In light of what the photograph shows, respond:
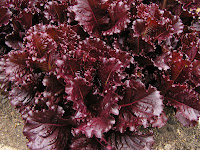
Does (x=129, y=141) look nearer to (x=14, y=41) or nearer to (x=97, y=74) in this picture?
(x=97, y=74)

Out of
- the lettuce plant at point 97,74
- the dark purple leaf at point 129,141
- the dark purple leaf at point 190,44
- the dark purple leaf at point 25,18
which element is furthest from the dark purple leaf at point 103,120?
the dark purple leaf at point 25,18

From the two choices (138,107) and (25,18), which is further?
(25,18)

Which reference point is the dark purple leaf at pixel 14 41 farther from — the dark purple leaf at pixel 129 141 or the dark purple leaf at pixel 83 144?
the dark purple leaf at pixel 129 141

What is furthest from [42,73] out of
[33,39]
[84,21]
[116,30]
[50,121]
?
[116,30]

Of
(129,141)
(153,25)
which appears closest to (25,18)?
(153,25)

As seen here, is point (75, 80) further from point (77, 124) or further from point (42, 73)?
point (42, 73)

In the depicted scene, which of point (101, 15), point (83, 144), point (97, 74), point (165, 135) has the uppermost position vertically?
point (101, 15)

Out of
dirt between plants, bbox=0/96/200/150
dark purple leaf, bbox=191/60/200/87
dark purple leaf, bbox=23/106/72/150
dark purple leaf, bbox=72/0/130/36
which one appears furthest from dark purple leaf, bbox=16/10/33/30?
dark purple leaf, bbox=191/60/200/87
